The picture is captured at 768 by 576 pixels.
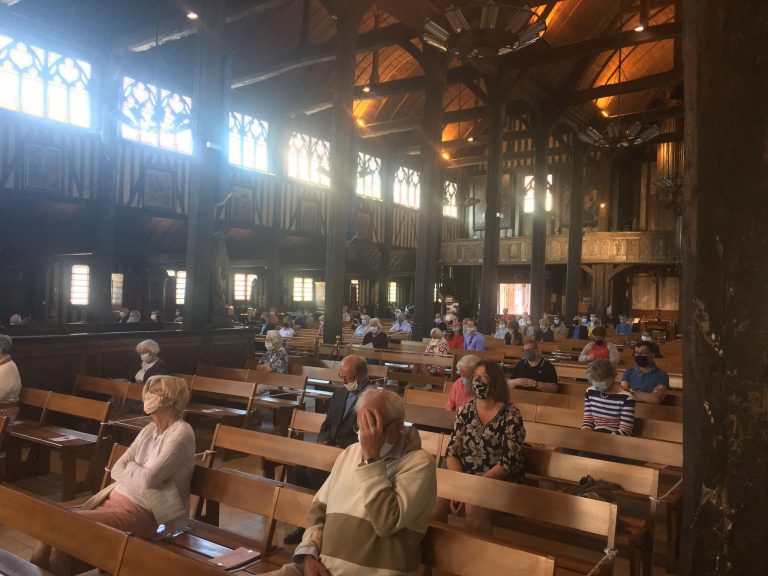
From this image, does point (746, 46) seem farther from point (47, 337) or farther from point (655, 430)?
point (47, 337)

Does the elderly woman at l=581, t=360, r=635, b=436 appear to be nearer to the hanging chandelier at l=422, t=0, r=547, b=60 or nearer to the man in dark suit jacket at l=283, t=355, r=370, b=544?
the man in dark suit jacket at l=283, t=355, r=370, b=544

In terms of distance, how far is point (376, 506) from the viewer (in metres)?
2.20

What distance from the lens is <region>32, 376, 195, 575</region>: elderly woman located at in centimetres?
296

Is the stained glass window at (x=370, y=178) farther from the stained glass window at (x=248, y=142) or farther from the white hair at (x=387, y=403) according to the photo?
the white hair at (x=387, y=403)

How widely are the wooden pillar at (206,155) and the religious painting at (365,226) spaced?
1372 cm

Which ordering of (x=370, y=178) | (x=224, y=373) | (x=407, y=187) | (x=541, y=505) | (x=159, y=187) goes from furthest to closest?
(x=407, y=187) < (x=370, y=178) < (x=159, y=187) < (x=224, y=373) < (x=541, y=505)

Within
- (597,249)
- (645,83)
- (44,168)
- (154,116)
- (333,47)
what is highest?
(645,83)

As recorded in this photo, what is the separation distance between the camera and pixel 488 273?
653 inches

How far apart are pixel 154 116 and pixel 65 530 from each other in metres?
14.8

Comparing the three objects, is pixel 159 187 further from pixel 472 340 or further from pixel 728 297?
pixel 728 297

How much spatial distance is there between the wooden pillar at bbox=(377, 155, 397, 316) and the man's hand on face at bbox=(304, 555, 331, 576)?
21.6 m

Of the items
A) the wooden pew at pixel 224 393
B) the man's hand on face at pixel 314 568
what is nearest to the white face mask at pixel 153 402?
the man's hand on face at pixel 314 568

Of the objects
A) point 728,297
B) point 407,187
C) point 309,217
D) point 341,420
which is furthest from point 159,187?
point 728,297

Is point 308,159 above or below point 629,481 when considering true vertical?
above
